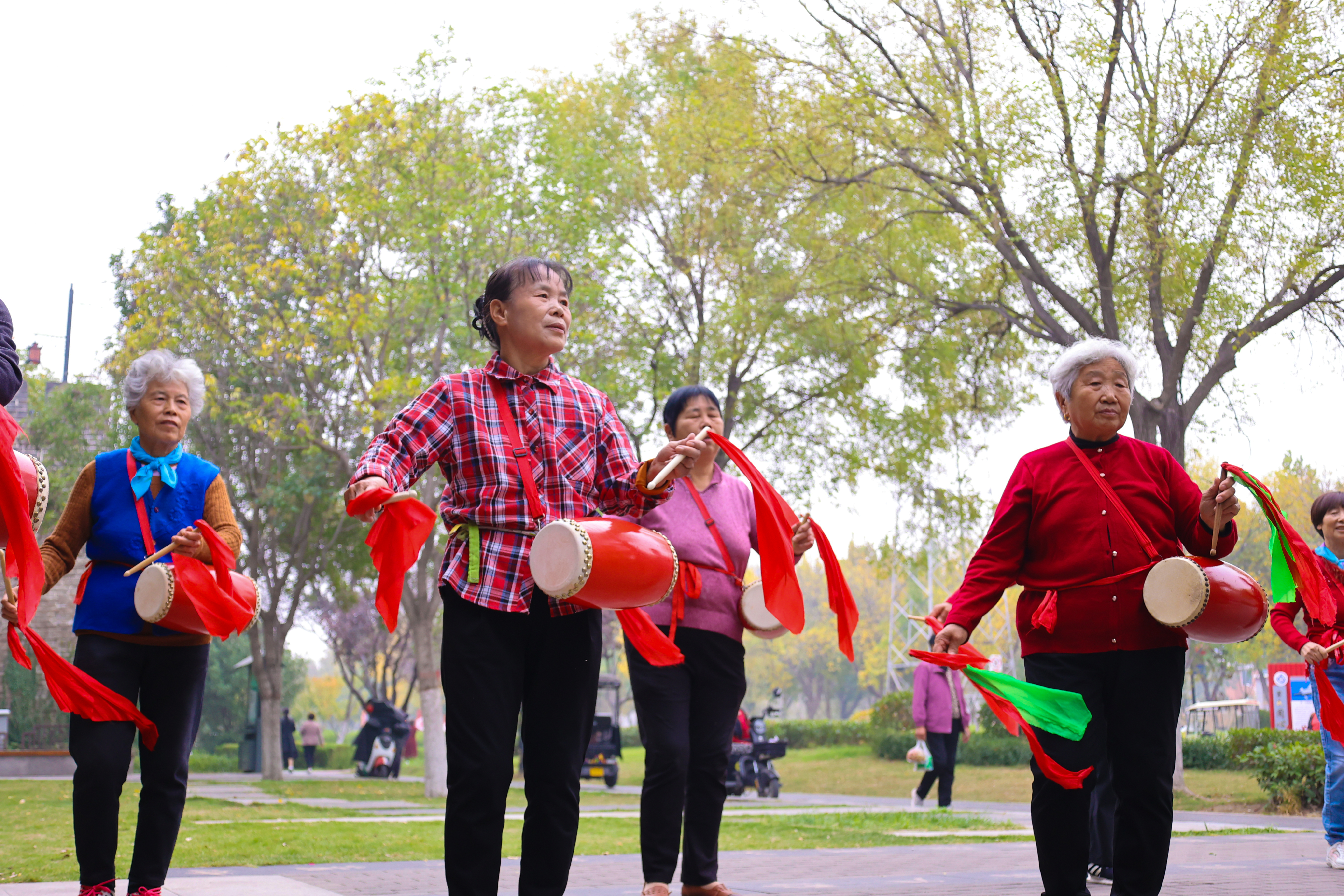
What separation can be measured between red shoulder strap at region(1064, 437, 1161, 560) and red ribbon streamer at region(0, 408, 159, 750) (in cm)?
312

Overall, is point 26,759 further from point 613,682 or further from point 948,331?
point 948,331

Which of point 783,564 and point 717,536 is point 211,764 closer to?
point 717,536

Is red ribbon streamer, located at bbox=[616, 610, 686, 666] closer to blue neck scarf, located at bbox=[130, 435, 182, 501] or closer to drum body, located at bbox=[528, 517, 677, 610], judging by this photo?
drum body, located at bbox=[528, 517, 677, 610]

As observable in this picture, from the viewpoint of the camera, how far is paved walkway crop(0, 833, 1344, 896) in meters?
5.17

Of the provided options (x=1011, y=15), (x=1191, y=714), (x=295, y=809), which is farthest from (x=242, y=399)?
(x=1191, y=714)

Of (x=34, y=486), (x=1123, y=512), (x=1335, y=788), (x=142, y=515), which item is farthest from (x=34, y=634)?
(x=1335, y=788)

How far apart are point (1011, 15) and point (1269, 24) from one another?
3.19m

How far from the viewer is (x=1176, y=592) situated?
3785 millimetres

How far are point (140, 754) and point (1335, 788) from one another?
5687 mm

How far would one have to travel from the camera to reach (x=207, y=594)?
13.8ft

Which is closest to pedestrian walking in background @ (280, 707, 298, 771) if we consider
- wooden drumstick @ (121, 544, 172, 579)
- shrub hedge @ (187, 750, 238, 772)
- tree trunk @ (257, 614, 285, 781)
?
shrub hedge @ (187, 750, 238, 772)

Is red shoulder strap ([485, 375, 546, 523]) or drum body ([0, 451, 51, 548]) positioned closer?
red shoulder strap ([485, 375, 546, 523])

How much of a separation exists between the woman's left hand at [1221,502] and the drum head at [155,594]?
10.6ft

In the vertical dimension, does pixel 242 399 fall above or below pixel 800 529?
above
